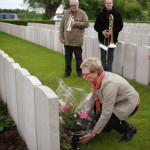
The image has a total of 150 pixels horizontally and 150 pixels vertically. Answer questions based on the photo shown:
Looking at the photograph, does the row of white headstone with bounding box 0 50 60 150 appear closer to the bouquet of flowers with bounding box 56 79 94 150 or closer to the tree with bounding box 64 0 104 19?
the bouquet of flowers with bounding box 56 79 94 150

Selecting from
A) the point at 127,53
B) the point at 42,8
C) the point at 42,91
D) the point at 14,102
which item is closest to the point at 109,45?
the point at 127,53

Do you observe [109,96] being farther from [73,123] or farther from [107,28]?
[107,28]

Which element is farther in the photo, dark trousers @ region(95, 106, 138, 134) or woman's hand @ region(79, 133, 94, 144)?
dark trousers @ region(95, 106, 138, 134)

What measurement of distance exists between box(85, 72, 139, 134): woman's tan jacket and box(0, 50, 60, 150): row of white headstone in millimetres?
738

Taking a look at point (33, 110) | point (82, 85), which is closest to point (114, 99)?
point (33, 110)

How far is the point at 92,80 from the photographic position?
11.7 feet

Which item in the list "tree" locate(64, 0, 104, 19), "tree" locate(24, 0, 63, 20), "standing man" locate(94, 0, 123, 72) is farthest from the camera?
"tree" locate(24, 0, 63, 20)

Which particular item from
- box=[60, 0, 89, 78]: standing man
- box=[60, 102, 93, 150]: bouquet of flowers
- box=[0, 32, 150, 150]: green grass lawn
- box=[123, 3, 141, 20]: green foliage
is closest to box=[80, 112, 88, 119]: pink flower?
box=[60, 102, 93, 150]: bouquet of flowers

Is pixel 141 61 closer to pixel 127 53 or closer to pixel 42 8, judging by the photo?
pixel 127 53

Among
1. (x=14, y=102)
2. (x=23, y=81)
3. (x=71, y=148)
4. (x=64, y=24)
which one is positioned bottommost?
(x=71, y=148)

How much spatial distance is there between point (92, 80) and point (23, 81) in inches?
35.1

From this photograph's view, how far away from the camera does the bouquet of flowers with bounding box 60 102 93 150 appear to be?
3715 millimetres

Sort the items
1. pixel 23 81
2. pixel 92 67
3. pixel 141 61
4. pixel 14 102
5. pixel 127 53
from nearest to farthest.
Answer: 1. pixel 92 67
2. pixel 23 81
3. pixel 14 102
4. pixel 141 61
5. pixel 127 53

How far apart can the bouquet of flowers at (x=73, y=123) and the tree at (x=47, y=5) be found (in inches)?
1806
